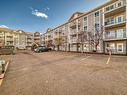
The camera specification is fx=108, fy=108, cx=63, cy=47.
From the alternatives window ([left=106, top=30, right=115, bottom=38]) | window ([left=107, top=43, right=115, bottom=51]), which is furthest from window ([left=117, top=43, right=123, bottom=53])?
window ([left=106, top=30, right=115, bottom=38])

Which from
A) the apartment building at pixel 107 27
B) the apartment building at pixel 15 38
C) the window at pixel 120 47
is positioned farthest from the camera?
the apartment building at pixel 15 38

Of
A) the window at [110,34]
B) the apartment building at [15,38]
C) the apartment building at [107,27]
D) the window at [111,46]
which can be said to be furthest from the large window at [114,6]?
the apartment building at [15,38]

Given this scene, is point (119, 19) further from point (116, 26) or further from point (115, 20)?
point (116, 26)

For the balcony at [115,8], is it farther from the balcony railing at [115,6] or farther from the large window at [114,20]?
the large window at [114,20]

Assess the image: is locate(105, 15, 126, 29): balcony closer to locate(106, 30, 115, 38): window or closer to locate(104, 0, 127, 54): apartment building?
locate(104, 0, 127, 54): apartment building

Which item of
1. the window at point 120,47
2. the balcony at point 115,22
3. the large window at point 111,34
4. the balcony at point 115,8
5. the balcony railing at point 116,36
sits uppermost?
the balcony at point 115,8

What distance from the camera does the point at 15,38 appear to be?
249ft

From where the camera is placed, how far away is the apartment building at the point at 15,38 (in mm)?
70125

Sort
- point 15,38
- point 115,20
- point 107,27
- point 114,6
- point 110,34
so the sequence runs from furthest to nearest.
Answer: point 15,38 → point 107,27 → point 110,34 → point 115,20 → point 114,6

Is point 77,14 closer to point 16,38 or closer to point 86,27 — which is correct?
point 86,27

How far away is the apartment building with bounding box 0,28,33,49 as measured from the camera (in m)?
70.1

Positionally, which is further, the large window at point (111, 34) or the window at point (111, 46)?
the window at point (111, 46)

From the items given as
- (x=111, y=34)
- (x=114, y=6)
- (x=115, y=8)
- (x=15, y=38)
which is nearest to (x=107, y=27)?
(x=111, y=34)

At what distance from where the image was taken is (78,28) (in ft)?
127
